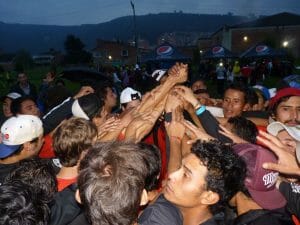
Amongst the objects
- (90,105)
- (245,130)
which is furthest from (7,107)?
(245,130)

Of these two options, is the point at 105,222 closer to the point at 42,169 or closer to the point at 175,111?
the point at 42,169

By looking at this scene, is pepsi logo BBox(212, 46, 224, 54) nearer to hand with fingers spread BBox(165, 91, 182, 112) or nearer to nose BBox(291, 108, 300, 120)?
nose BBox(291, 108, 300, 120)

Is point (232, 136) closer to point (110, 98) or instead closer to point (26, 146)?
point (26, 146)

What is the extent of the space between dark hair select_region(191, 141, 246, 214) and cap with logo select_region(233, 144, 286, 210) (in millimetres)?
52

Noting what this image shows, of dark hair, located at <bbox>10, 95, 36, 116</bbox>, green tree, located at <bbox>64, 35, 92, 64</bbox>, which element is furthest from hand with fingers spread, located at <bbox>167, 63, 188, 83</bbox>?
green tree, located at <bbox>64, 35, 92, 64</bbox>

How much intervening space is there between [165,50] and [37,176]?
21338 mm

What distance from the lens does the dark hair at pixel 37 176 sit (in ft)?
7.88

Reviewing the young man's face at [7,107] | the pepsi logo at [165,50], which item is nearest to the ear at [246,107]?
the young man's face at [7,107]

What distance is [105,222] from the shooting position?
186 cm

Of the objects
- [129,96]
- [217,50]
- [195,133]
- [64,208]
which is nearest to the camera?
[64,208]

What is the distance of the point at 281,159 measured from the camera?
2.32 metres

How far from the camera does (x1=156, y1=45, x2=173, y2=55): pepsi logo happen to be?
23.0 m

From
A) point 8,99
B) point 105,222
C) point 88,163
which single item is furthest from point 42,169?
point 8,99

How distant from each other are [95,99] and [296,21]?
6797cm
